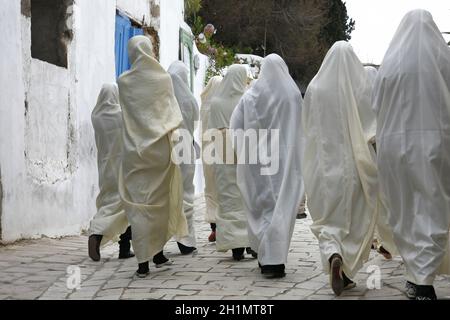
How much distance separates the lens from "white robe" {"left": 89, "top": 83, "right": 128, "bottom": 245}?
6578mm

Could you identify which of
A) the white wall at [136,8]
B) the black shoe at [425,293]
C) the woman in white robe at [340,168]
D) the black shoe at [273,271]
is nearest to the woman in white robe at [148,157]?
the black shoe at [273,271]

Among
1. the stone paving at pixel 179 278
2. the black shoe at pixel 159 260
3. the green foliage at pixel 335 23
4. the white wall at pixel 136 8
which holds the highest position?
the green foliage at pixel 335 23

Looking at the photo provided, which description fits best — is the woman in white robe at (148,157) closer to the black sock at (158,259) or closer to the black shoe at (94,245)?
the black sock at (158,259)

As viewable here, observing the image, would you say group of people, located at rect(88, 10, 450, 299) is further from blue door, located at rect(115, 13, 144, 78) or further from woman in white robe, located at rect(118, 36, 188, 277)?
blue door, located at rect(115, 13, 144, 78)

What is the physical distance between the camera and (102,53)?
32.2 ft

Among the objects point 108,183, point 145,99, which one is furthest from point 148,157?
point 108,183

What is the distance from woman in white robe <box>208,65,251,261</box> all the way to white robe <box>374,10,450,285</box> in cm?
200

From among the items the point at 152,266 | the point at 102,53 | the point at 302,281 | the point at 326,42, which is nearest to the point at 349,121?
the point at 302,281

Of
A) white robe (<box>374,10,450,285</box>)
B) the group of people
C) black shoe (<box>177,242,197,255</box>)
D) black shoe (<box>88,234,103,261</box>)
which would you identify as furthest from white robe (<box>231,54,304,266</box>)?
black shoe (<box>88,234,103,261</box>)

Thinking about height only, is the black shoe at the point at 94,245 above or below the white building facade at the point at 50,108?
below

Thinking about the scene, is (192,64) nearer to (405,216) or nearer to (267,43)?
(405,216)

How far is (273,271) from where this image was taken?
18.5ft

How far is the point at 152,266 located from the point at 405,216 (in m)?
2.49

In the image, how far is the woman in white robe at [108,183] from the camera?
6.55 m
